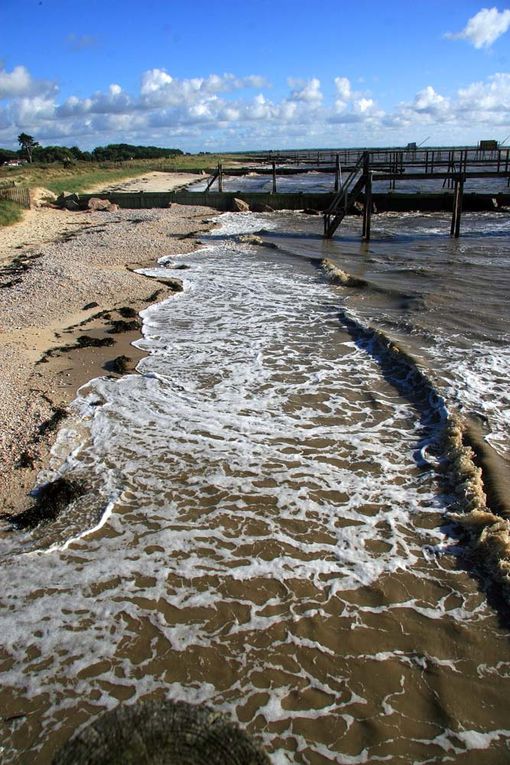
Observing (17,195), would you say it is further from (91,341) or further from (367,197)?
(91,341)

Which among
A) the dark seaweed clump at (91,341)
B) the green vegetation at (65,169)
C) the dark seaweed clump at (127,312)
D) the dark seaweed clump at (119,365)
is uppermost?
the green vegetation at (65,169)

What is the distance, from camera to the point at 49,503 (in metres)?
5.99

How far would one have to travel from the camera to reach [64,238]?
77.4 feet

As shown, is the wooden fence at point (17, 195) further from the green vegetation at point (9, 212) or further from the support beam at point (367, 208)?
the support beam at point (367, 208)

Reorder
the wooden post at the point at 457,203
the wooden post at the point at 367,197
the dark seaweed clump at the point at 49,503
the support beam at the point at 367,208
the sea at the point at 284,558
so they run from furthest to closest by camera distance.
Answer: the wooden post at the point at 457,203
the support beam at the point at 367,208
the wooden post at the point at 367,197
the dark seaweed clump at the point at 49,503
the sea at the point at 284,558

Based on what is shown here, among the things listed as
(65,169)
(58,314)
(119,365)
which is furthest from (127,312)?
(65,169)

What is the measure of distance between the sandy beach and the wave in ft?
15.3

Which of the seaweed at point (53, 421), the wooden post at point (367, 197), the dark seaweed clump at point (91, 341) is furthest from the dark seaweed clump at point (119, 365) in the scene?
the wooden post at point (367, 197)

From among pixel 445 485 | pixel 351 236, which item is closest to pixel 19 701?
pixel 445 485

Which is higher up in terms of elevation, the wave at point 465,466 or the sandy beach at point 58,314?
the sandy beach at point 58,314

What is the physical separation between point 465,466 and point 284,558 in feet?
8.86

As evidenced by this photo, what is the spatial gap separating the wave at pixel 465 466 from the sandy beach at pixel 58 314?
Result: 4.66m

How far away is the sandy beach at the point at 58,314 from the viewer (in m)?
7.39

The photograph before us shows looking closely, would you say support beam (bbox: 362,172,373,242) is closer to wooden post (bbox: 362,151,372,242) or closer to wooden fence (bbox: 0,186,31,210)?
wooden post (bbox: 362,151,372,242)
